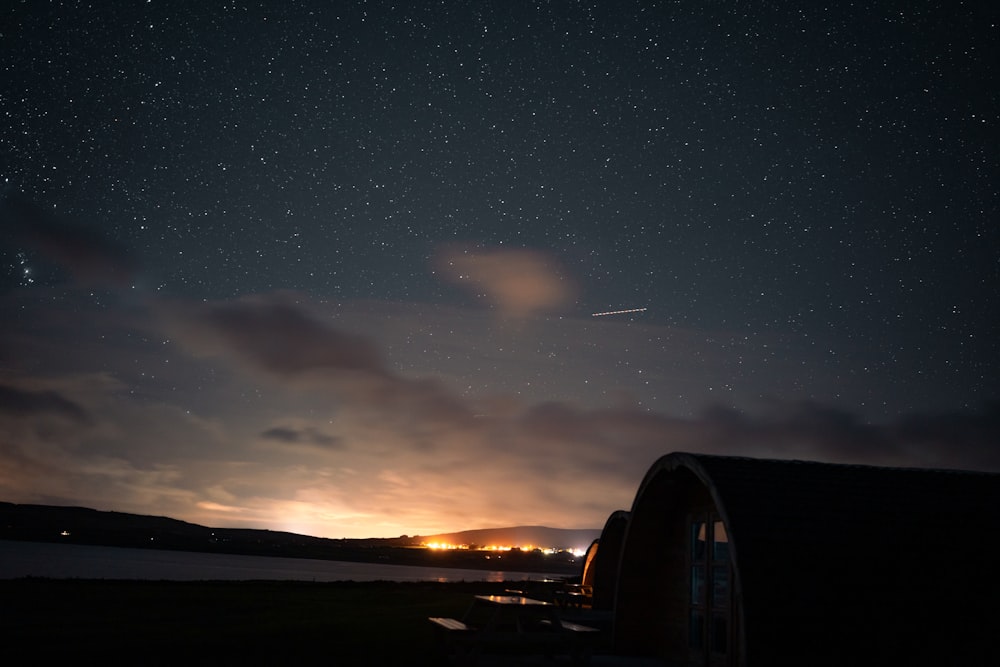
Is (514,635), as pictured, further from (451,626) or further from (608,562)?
(608,562)

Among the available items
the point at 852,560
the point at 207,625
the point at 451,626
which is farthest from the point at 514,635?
the point at 207,625

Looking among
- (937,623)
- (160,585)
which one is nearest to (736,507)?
(937,623)

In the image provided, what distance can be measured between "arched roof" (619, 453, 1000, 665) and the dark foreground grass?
561cm

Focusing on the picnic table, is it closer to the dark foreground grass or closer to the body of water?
the dark foreground grass

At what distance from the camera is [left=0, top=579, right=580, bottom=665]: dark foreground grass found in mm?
12398

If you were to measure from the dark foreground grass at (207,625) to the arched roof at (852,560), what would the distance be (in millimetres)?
5609

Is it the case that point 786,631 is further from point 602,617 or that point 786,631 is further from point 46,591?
point 46,591

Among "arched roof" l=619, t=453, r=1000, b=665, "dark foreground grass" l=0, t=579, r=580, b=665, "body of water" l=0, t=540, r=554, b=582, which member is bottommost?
"body of water" l=0, t=540, r=554, b=582

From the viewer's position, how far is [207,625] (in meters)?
16.8

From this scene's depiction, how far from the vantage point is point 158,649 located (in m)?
12.8

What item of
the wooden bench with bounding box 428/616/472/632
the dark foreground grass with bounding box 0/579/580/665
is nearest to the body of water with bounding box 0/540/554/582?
the dark foreground grass with bounding box 0/579/580/665

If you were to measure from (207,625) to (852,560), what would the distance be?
545 inches

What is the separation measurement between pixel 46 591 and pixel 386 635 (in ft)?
45.6

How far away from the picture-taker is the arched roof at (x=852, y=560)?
30.5ft
